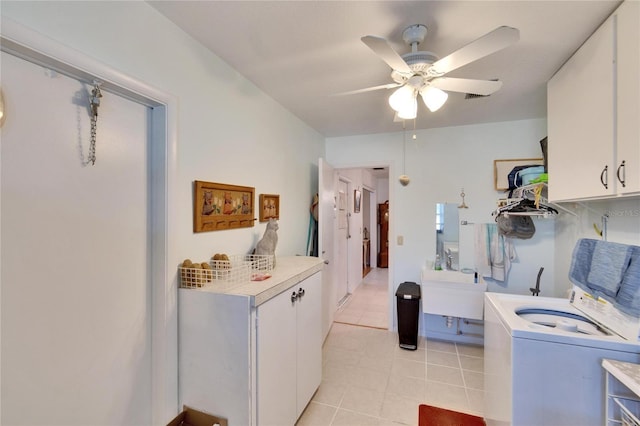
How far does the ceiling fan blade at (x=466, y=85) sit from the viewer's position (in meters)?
1.44

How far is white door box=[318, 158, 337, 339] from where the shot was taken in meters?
2.88

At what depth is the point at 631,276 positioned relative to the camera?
1.15m

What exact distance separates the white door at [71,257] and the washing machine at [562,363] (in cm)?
177

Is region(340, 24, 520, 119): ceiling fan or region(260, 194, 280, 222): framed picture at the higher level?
region(340, 24, 520, 119): ceiling fan

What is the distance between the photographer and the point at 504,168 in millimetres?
2900

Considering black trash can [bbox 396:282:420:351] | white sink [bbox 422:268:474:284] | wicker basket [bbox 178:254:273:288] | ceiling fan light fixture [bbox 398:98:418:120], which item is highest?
ceiling fan light fixture [bbox 398:98:418:120]

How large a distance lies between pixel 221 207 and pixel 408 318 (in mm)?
2227

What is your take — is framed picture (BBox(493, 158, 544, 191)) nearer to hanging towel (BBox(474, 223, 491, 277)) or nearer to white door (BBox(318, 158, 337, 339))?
hanging towel (BBox(474, 223, 491, 277))

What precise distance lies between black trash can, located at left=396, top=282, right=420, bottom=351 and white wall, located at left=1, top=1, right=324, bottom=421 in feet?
4.29

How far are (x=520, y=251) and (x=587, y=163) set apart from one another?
1625mm

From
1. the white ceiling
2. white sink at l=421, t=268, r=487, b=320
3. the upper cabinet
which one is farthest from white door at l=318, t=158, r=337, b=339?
the upper cabinet

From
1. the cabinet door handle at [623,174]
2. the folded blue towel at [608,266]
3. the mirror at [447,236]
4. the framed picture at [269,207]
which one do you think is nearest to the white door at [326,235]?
the framed picture at [269,207]

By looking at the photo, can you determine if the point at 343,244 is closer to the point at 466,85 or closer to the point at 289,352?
the point at 289,352

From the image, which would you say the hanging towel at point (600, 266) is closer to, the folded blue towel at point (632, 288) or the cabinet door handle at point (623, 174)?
the folded blue towel at point (632, 288)
